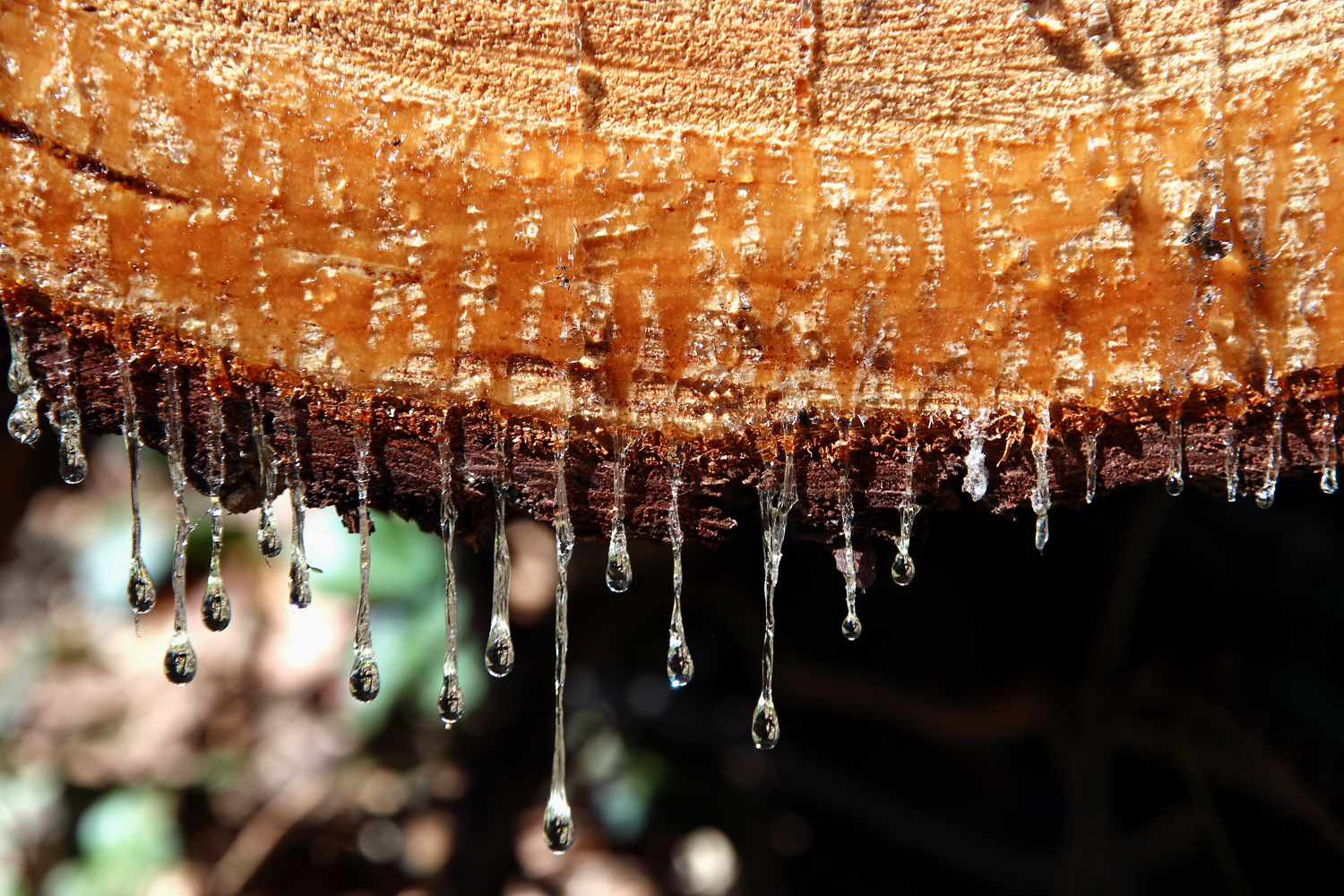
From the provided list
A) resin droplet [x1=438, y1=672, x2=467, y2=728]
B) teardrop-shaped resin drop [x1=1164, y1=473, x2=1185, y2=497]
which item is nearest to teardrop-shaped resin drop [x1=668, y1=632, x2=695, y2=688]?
resin droplet [x1=438, y1=672, x2=467, y2=728]

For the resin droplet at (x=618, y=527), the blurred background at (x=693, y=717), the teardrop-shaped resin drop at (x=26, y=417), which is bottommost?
the blurred background at (x=693, y=717)

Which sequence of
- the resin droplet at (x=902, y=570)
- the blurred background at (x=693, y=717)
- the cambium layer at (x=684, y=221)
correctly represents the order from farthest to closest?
the blurred background at (x=693, y=717), the resin droplet at (x=902, y=570), the cambium layer at (x=684, y=221)

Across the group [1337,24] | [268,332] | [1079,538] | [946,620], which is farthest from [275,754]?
[1337,24]

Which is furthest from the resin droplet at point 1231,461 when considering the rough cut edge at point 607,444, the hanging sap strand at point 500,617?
the hanging sap strand at point 500,617

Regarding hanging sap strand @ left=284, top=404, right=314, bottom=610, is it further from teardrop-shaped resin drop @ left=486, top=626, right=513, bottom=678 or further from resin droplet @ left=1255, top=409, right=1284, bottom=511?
resin droplet @ left=1255, top=409, right=1284, bottom=511

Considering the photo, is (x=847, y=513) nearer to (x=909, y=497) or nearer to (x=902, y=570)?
(x=909, y=497)

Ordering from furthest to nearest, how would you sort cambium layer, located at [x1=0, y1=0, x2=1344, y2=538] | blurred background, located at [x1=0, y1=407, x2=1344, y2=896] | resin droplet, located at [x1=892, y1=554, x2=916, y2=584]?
blurred background, located at [x1=0, y1=407, x2=1344, y2=896], resin droplet, located at [x1=892, y1=554, x2=916, y2=584], cambium layer, located at [x1=0, y1=0, x2=1344, y2=538]

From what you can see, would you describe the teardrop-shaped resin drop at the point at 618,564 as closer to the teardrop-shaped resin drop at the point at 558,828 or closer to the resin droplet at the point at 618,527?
the resin droplet at the point at 618,527
